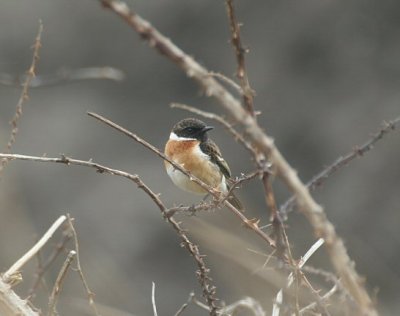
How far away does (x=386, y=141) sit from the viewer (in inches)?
459

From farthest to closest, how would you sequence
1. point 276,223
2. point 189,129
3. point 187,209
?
point 189,129, point 187,209, point 276,223

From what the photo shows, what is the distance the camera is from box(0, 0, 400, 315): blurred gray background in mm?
11359

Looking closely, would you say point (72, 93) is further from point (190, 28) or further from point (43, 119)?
point (190, 28)

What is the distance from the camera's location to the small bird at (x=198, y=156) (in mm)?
5516

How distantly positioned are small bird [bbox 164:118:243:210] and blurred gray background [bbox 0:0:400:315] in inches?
195

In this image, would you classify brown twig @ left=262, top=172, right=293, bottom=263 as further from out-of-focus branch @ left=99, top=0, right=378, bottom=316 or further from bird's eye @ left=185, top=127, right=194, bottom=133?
bird's eye @ left=185, top=127, right=194, bottom=133

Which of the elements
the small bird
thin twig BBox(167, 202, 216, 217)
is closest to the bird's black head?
the small bird

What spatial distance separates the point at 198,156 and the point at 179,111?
255 inches

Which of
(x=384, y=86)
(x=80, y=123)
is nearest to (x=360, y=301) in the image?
(x=384, y=86)

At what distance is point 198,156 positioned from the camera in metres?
5.56

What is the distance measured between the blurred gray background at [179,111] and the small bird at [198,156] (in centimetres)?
496

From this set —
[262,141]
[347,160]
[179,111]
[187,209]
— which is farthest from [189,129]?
[179,111]

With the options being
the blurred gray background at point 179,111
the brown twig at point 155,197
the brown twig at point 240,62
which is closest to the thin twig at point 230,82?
the brown twig at point 240,62

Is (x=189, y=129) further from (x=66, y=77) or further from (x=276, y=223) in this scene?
(x=276, y=223)
